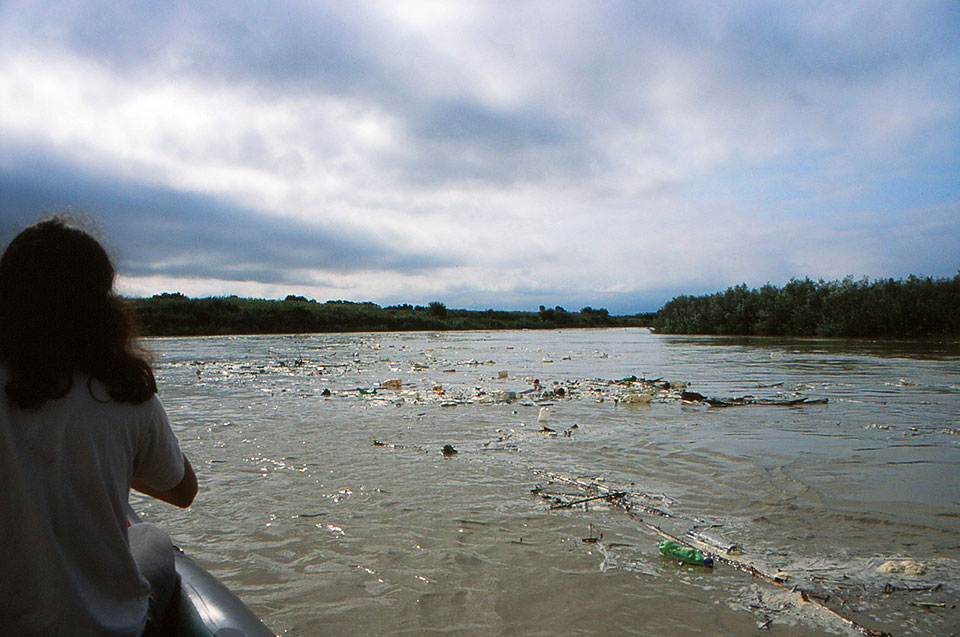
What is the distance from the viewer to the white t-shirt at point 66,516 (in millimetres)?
1357

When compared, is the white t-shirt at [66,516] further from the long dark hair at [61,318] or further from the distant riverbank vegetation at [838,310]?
the distant riverbank vegetation at [838,310]

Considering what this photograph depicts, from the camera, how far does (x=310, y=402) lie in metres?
8.38

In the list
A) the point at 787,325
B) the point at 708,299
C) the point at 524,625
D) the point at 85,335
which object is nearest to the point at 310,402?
the point at 524,625

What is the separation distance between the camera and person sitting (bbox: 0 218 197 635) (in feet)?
4.49

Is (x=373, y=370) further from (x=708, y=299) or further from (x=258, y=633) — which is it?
(x=708, y=299)

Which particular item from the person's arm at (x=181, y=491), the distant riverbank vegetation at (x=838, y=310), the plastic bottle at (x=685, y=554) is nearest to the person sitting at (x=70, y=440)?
the person's arm at (x=181, y=491)

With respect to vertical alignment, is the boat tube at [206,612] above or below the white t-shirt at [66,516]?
below

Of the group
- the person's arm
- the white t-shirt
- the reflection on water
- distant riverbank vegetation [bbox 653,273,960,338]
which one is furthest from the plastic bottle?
distant riverbank vegetation [bbox 653,273,960,338]

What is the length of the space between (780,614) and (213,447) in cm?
477

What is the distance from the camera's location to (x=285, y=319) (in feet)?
141

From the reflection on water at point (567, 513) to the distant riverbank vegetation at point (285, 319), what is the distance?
2530 cm

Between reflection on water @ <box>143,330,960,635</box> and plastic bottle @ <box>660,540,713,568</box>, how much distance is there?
0.25 ft

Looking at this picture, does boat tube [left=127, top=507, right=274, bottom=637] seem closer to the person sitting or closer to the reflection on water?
the person sitting

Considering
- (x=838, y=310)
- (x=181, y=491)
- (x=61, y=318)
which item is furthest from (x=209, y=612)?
(x=838, y=310)
